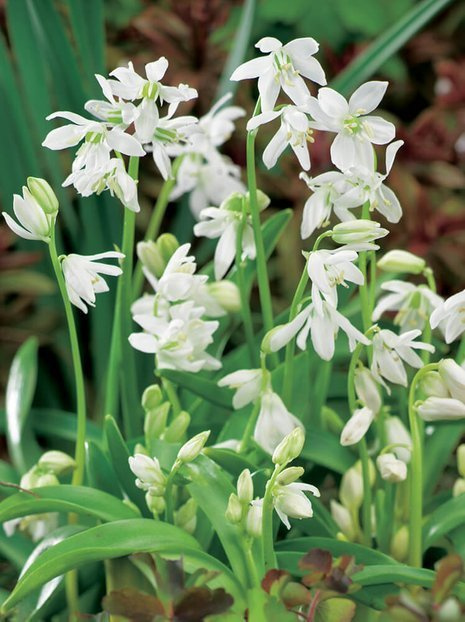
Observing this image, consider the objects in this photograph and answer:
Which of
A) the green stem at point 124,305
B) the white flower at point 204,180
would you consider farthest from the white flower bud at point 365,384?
the white flower at point 204,180

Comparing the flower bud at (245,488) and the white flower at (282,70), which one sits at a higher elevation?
the white flower at (282,70)

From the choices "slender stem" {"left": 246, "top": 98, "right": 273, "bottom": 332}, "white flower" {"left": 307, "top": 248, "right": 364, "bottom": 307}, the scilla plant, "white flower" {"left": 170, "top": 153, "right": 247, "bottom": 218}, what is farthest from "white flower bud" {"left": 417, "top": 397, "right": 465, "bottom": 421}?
"white flower" {"left": 170, "top": 153, "right": 247, "bottom": 218}

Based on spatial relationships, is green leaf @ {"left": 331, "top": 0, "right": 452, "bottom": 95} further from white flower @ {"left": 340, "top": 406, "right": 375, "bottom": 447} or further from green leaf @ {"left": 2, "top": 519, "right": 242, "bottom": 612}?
green leaf @ {"left": 2, "top": 519, "right": 242, "bottom": 612}

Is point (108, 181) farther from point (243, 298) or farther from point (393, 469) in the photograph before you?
point (393, 469)

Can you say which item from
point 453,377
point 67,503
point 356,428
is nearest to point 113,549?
point 67,503

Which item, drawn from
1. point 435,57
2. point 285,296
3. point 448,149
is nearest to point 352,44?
point 435,57

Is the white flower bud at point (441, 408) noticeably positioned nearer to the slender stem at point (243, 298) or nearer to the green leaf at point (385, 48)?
the slender stem at point (243, 298)
